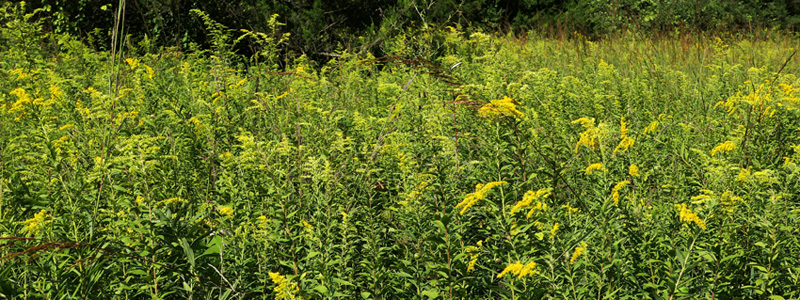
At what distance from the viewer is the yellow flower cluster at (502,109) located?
2039 mm

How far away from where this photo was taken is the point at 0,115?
2.94 metres

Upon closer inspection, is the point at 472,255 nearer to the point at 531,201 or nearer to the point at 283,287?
the point at 531,201

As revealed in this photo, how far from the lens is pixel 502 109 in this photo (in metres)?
2.09

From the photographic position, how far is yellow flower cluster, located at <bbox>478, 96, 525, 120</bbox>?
204cm

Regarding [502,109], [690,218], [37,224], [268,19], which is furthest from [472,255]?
[268,19]

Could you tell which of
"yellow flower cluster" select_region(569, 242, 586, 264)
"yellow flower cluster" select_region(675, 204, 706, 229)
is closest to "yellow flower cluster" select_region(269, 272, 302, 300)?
"yellow flower cluster" select_region(569, 242, 586, 264)

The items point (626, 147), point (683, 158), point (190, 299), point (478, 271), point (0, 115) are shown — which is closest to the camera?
point (190, 299)

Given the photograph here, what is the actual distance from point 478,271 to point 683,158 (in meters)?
1.07

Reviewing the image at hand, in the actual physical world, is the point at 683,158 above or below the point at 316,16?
above

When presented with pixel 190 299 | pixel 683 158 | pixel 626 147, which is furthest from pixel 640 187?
pixel 190 299

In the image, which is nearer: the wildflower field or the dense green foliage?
the wildflower field

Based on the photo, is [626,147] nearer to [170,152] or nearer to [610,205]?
[610,205]

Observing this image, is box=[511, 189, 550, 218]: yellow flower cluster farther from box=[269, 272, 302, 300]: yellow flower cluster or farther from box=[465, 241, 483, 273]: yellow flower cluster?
box=[269, 272, 302, 300]: yellow flower cluster

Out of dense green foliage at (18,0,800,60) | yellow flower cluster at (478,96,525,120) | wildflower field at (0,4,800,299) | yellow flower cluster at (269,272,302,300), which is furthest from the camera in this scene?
dense green foliage at (18,0,800,60)
